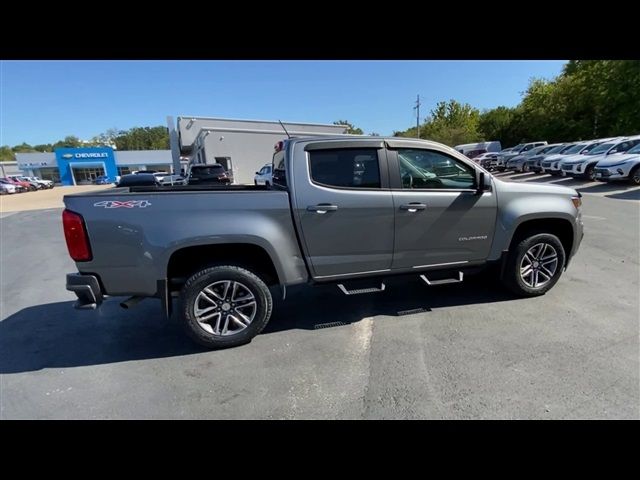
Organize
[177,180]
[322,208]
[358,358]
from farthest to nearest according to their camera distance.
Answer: [177,180]
[322,208]
[358,358]

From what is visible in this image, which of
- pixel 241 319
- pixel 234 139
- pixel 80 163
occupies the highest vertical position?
pixel 234 139

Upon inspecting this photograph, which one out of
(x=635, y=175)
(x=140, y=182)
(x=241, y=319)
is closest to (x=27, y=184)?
(x=140, y=182)

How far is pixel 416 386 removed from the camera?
8.37 feet

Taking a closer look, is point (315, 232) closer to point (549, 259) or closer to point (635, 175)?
point (549, 259)

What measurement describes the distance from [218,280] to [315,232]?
3.36 feet

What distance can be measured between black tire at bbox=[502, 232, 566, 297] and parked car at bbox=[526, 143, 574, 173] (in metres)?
17.7

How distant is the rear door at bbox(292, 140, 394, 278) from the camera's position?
321cm

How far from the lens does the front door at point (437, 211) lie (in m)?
3.44

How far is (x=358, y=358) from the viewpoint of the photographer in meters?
2.95

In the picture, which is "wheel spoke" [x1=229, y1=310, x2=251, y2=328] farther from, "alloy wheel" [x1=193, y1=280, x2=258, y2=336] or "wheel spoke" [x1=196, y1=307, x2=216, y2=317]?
"wheel spoke" [x1=196, y1=307, x2=216, y2=317]
